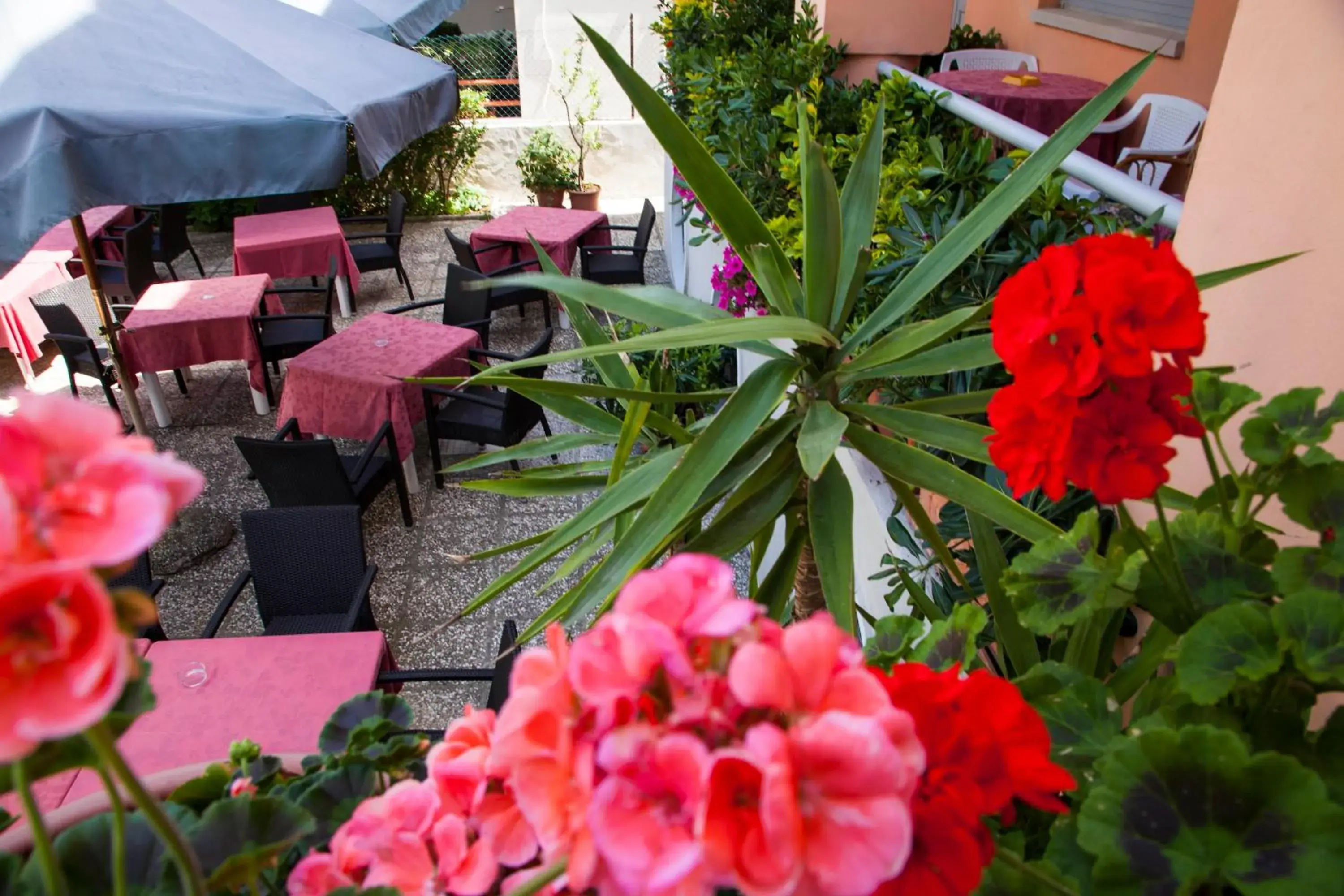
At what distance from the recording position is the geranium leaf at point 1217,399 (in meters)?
0.60

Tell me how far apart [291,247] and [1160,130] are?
572 cm

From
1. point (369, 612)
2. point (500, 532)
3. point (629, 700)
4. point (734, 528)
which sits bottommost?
point (500, 532)

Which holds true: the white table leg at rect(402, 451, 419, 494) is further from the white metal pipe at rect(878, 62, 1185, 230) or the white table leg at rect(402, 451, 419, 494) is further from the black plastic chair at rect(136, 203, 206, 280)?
the black plastic chair at rect(136, 203, 206, 280)

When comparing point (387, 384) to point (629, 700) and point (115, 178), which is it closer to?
point (115, 178)

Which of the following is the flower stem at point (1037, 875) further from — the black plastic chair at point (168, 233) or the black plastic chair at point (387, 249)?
the black plastic chair at point (168, 233)

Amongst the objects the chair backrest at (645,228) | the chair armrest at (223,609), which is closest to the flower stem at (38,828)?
the chair armrest at (223,609)

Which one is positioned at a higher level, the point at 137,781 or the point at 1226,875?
the point at 137,781

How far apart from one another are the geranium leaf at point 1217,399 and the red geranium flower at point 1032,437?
13 cm

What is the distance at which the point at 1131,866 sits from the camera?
0.40m

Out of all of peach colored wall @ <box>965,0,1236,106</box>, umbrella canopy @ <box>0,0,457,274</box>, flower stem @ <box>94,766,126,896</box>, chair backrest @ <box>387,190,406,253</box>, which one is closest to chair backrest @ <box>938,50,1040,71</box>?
peach colored wall @ <box>965,0,1236,106</box>

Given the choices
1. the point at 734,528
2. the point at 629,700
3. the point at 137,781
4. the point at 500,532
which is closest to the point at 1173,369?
the point at 629,700

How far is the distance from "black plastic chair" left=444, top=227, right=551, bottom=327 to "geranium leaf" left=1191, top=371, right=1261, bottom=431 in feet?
17.0

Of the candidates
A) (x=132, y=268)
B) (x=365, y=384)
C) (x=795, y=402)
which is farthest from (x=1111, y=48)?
(x=132, y=268)

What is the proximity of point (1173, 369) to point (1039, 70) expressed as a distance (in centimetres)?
657
